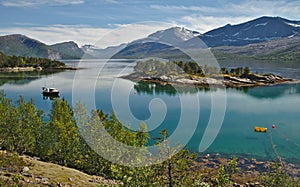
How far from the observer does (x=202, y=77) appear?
60531mm

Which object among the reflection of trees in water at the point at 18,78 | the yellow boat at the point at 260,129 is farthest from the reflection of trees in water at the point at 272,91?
the reflection of trees in water at the point at 18,78

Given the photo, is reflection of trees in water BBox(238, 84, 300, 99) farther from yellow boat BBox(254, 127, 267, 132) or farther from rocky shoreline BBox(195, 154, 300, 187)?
rocky shoreline BBox(195, 154, 300, 187)

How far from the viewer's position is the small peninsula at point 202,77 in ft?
190

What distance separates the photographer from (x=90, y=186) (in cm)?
1114

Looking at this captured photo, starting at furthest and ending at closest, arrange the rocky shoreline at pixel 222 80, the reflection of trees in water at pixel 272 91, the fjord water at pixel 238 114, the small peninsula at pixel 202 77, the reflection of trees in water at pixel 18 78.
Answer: the reflection of trees in water at pixel 18 78 → the small peninsula at pixel 202 77 → the rocky shoreline at pixel 222 80 → the reflection of trees in water at pixel 272 91 → the fjord water at pixel 238 114

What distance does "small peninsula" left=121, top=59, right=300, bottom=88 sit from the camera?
190 ft

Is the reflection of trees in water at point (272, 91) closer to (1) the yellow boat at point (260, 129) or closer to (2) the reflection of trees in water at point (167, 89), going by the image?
(2) the reflection of trees in water at point (167, 89)

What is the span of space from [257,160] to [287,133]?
8180 mm

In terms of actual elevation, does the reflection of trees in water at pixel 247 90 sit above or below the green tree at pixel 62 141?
above

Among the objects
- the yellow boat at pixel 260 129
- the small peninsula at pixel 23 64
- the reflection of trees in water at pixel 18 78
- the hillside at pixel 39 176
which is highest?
the small peninsula at pixel 23 64

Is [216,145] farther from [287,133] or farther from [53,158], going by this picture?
[53,158]

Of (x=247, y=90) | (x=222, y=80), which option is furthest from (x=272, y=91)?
(x=222, y=80)

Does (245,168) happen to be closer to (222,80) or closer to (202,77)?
(222,80)

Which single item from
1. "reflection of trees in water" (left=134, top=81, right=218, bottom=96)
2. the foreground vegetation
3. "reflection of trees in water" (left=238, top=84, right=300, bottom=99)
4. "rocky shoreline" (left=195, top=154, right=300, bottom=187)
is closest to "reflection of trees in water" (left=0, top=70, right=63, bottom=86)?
"reflection of trees in water" (left=134, top=81, right=218, bottom=96)
